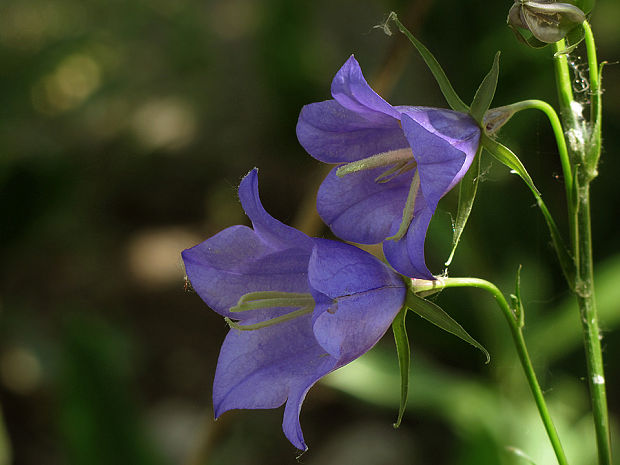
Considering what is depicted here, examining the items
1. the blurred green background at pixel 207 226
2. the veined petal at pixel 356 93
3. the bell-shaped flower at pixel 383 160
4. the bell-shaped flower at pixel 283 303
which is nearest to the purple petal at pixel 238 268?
the bell-shaped flower at pixel 283 303

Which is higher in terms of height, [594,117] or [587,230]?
[594,117]

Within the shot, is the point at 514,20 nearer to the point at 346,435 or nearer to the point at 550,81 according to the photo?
the point at 550,81

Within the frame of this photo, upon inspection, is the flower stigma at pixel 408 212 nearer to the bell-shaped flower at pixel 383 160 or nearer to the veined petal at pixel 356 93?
the bell-shaped flower at pixel 383 160

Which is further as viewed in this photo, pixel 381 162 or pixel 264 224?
pixel 381 162

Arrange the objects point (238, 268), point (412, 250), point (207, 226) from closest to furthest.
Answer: point (412, 250), point (238, 268), point (207, 226)

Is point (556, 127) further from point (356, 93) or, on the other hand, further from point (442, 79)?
point (356, 93)

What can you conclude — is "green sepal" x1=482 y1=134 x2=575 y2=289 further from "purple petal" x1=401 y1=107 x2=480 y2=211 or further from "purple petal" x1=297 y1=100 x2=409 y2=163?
"purple petal" x1=297 y1=100 x2=409 y2=163

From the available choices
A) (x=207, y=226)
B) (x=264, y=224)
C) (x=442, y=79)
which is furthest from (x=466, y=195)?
(x=207, y=226)

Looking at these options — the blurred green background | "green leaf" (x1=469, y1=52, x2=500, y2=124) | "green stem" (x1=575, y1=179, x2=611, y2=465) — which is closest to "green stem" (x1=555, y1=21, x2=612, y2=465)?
"green stem" (x1=575, y1=179, x2=611, y2=465)
